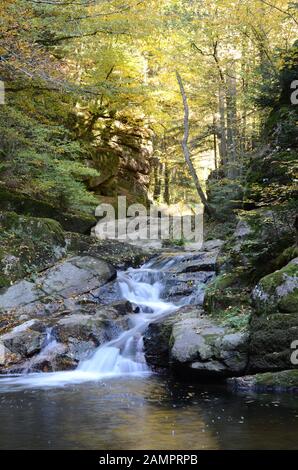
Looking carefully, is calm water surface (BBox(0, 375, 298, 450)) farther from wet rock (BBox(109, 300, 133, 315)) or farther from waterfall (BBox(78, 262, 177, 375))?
wet rock (BBox(109, 300, 133, 315))

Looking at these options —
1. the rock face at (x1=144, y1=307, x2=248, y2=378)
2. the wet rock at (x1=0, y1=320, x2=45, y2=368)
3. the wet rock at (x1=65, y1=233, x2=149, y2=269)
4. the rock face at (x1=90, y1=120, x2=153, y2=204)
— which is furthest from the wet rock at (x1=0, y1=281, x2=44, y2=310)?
the rock face at (x1=90, y1=120, x2=153, y2=204)

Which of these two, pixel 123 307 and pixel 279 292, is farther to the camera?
pixel 123 307

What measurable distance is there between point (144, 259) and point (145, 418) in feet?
29.6

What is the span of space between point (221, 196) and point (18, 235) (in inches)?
263

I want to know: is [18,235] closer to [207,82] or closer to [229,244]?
[229,244]

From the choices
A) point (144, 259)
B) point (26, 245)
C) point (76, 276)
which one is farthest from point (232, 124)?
point (26, 245)

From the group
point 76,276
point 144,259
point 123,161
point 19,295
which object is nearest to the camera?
point 19,295

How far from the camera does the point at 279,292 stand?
8.12 meters

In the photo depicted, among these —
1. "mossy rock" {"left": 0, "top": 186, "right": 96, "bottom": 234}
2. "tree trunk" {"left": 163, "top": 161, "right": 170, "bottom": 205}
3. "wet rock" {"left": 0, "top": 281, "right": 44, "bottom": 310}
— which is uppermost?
"tree trunk" {"left": 163, "top": 161, "right": 170, "bottom": 205}

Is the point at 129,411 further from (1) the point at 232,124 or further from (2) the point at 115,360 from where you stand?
(1) the point at 232,124

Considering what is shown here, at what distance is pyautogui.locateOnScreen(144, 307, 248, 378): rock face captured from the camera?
7.98 metres

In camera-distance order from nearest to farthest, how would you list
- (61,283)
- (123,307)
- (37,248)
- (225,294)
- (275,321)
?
(275,321)
(225,294)
(123,307)
(61,283)
(37,248)

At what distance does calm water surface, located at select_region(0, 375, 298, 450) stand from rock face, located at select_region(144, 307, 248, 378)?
0.37m
